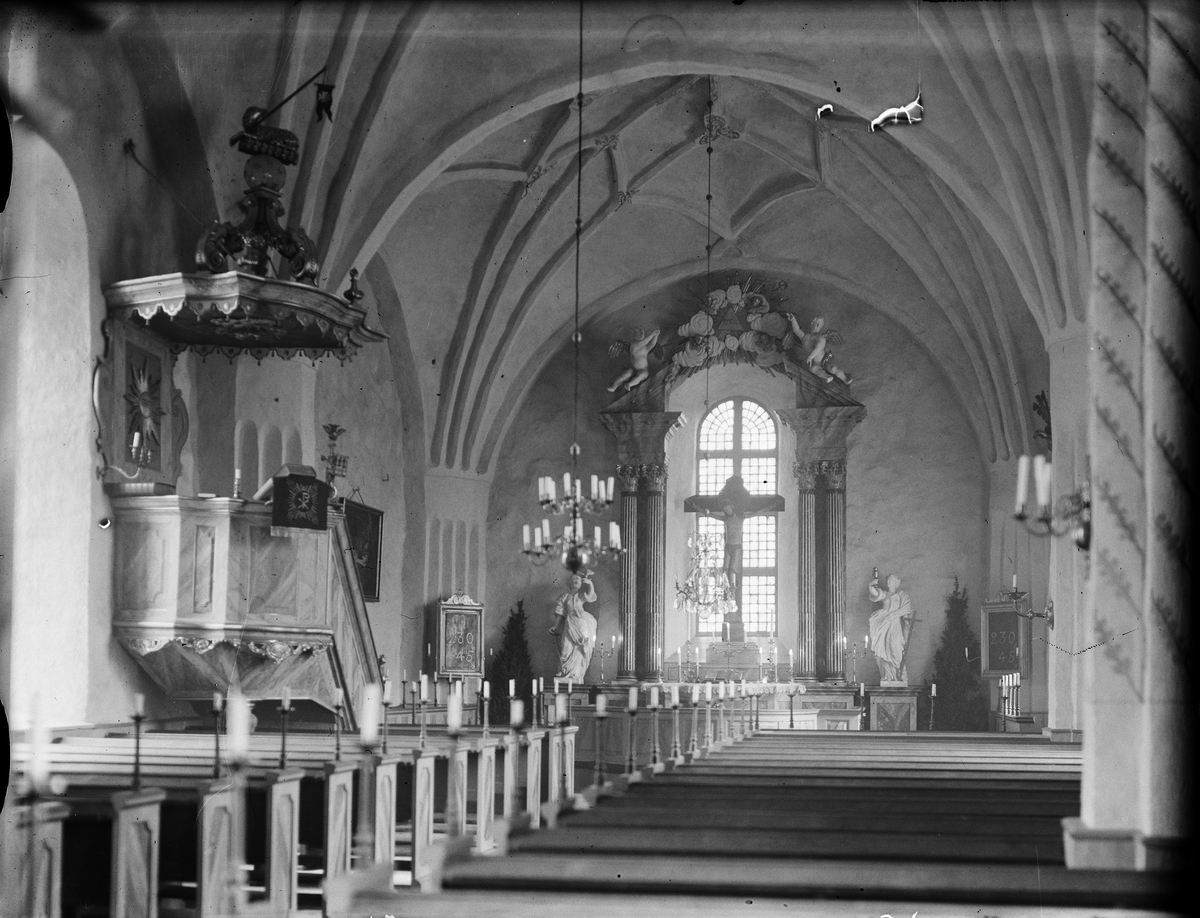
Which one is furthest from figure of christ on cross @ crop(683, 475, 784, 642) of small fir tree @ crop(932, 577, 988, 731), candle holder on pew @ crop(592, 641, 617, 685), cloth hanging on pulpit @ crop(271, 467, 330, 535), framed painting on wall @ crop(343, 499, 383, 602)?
cloth hanging on pulpit @ crop(271, 467, 330, 535)

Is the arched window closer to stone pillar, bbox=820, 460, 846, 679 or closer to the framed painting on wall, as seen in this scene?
stone pillar, bbox=820, 460, 846, 679

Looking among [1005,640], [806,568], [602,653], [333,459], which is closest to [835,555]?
[806,568]

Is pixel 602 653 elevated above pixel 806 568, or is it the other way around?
pixel 806 568

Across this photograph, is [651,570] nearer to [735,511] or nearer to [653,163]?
[735,511]

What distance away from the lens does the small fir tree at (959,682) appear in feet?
69.3

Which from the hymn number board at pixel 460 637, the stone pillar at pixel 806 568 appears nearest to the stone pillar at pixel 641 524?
the stone pillar at pixel 806 568

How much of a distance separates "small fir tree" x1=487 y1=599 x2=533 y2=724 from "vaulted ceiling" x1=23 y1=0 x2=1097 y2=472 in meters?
2.91

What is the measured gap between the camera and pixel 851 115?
57.3ft

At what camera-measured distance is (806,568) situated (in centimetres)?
2220

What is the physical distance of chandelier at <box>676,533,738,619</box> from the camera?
2225cm

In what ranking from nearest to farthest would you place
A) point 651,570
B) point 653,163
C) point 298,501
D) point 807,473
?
1. point 298,501
2. point 653,163
3. point 807,473
4. point 651,570

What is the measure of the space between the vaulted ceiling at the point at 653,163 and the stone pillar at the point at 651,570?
2588mm

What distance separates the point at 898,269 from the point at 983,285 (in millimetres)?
2456

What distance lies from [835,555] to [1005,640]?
121 inches
